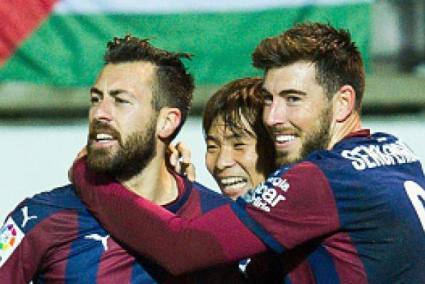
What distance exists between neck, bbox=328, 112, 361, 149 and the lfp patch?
896 mm

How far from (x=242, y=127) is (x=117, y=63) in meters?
0.70

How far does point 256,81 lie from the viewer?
14.5 ft

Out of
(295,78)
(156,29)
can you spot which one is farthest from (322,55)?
(156,29)

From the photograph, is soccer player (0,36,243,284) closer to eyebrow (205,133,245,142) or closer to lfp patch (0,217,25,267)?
lfp patch (0,217,25,267)

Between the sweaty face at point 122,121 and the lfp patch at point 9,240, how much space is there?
275 mm

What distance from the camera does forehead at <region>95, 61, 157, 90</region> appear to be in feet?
12.1

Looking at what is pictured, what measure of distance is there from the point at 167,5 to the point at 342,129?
2.16 meters

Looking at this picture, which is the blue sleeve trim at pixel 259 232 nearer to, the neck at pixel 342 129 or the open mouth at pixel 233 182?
the neck at pixel 342 129

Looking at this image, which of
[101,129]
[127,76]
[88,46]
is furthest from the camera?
[88,46]

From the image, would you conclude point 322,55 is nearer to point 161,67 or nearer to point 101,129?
point 161,67

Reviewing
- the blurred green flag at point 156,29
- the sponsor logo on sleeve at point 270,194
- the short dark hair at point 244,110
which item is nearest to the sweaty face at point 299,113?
the sponsor logo on sleeve at point 270,194

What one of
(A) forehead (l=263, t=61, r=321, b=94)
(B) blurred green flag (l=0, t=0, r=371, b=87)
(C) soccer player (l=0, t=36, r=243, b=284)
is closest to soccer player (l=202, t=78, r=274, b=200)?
(C) soccer player (l=0, t=36, r=243, b=284)

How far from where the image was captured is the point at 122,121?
11.9 ft

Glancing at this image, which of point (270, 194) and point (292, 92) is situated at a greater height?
point (292, 92)
